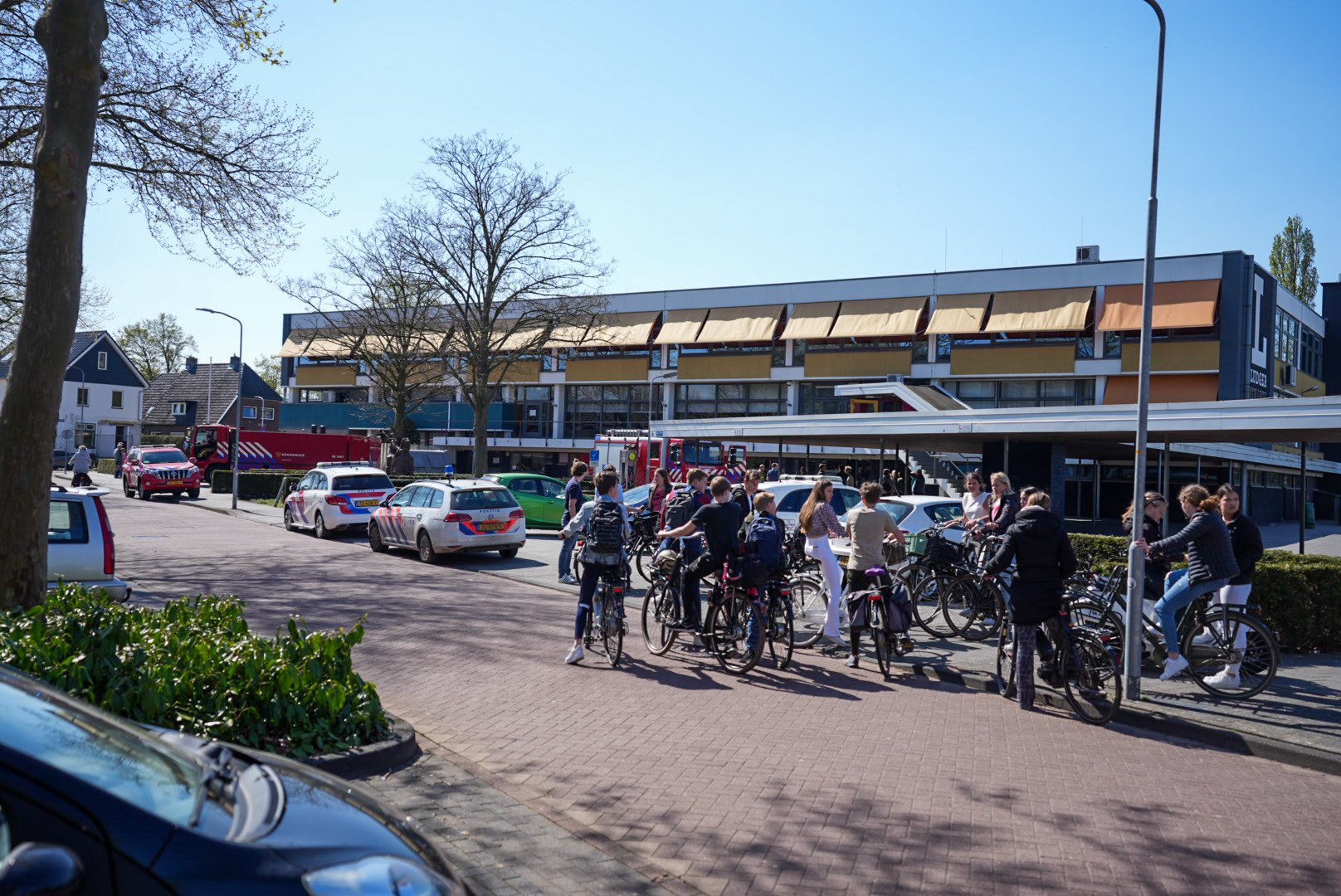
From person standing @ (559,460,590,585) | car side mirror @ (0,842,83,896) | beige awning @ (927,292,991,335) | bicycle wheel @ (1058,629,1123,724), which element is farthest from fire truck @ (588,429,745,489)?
car side mirror @ (0,842,83,896)

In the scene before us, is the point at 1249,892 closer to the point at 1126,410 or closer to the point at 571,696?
the point at 571,696

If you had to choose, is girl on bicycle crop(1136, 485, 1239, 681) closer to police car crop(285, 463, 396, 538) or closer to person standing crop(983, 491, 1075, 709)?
person standing crop(983, 491, 1075, 709)

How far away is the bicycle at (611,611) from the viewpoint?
9852mm

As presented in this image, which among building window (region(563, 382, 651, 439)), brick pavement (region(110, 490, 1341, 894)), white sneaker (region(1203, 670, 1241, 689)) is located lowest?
brick pavement (region(110, 490, 1341, 894))

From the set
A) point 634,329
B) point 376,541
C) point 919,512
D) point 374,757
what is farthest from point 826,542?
point 634,329

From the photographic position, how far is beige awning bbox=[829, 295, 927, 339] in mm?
44312

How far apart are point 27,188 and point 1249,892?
1850cm

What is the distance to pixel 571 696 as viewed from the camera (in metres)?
8.52

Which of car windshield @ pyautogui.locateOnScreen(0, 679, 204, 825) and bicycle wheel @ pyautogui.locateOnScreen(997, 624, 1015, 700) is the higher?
car windshield @ pyautogui.locateOnScreen(0, 679, 204, 825)

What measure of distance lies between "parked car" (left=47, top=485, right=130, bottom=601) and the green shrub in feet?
11.9

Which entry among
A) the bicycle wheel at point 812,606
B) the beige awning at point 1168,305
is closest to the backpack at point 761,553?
the bicycle wheel at point 812,606

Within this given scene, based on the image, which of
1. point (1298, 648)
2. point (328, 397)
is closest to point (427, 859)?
point (1298, 648)

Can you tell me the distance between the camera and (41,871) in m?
1.99

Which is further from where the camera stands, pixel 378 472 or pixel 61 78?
pixel 378 472
